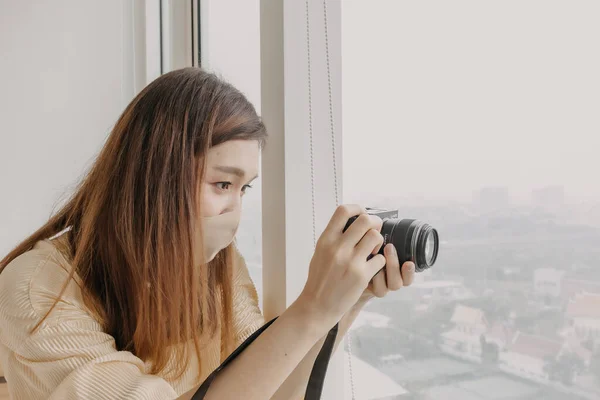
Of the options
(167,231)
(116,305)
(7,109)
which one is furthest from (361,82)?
(7,109)

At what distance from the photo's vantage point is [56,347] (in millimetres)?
702

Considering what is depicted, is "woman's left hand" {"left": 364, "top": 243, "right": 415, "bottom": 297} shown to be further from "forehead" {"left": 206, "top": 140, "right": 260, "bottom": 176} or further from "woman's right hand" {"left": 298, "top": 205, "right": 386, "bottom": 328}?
"forehead" {"left": 206, "top": 140, "right": 260, "bottom": 176}

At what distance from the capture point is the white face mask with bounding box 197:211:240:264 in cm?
81

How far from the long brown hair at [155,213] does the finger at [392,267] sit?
30 cm

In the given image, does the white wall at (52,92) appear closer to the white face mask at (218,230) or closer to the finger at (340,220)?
the white face mask at (218,230)

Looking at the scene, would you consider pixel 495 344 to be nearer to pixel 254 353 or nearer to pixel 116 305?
pixel 254 353

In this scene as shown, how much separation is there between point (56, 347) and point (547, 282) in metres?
0.63

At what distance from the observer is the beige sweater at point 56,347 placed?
67 cm

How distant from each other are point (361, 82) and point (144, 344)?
0.57 metres

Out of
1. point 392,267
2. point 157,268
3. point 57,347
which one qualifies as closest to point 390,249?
point 392,267

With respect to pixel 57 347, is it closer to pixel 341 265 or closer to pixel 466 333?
pixel 341 265

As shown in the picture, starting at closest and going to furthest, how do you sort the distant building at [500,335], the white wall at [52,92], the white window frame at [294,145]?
the distant building at [500,335] → the white window frame at [294,145] → the white wall at [52,92]

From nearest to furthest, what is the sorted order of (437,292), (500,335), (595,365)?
(595,365) → (500,335) → (437,292)

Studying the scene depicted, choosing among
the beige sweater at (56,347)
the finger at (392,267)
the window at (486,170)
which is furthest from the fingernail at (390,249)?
the beige sweater at (56,347)
